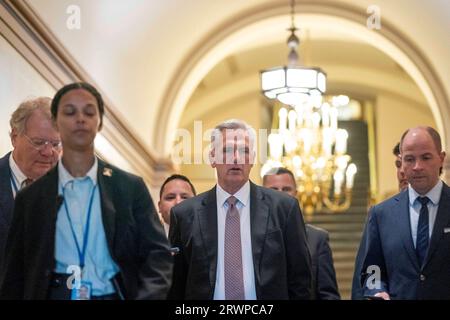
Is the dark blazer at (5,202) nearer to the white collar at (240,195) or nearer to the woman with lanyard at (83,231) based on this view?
the woman with lanyard at (83,231)

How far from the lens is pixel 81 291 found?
302 centimetres

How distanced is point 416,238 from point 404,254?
10 centimetres

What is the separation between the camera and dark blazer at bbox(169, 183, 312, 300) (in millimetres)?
3631

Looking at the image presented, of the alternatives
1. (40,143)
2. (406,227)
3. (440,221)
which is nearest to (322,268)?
(406,227)

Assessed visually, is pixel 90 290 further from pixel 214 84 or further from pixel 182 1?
pixel 214 84

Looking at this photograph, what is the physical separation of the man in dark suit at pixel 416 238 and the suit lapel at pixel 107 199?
4.36 feet

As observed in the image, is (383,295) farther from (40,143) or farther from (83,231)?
(40,143)

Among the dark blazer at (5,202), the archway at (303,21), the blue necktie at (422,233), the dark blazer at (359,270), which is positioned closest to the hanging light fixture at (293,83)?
the archway at (303,21)

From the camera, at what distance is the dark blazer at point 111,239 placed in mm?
3082

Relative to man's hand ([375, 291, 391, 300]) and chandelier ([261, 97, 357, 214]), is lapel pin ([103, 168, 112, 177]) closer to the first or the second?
man's hand ([375, 291, 391, 300])

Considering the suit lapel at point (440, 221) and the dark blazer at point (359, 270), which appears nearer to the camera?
the suit lapel at point (440, 221)

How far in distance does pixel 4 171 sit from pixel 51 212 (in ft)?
3.89

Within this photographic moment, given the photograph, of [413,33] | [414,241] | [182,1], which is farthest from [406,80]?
[414,241]

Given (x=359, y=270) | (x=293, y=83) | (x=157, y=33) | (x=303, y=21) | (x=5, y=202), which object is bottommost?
(x=359, y=270)
